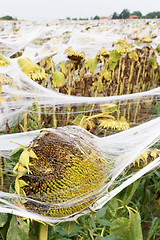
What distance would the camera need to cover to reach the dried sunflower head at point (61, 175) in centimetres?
45

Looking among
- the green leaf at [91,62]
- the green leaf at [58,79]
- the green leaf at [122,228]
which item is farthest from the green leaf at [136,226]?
the green leaf at [91,62]

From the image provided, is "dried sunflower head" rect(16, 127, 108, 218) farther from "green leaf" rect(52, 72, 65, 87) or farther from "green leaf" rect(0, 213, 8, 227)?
"green leaf" rect(52, 72, 65, 87)

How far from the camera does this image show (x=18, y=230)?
0.48m

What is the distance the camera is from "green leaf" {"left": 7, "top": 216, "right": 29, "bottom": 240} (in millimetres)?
470

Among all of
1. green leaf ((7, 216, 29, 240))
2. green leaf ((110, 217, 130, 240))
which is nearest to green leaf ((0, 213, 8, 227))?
green leaf ((7, 216, 29, 240))

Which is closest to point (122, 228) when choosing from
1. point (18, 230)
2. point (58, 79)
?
point (18, 230)

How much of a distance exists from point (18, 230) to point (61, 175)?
0.14 metres

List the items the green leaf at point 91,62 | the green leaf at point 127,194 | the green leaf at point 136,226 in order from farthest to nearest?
the green leaf at point 91,62
the green leaf at point 127,194
the green leaf at point 136,226

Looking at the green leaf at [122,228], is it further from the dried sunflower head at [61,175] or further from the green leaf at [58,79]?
the green leaf at [58,79]

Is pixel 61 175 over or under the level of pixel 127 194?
over

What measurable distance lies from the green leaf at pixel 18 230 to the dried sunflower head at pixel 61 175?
0.04m

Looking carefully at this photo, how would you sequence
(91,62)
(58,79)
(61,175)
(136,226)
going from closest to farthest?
(61,175)
(136,226)
(58,79)
(91,62)

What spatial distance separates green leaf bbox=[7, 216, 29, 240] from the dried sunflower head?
0.04 meters

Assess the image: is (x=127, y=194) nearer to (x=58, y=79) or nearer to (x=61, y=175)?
(x=61, y=175)
